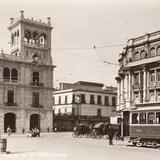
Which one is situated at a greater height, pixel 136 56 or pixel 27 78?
pixel 136 56

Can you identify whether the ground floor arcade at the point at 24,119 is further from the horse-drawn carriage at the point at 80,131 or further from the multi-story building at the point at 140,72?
the horse-drawn carriage at the point at 80,131

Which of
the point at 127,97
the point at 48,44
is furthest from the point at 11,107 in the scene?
the point at 127,97

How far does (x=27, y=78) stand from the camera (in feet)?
187

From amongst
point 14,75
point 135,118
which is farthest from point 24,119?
point 135,118

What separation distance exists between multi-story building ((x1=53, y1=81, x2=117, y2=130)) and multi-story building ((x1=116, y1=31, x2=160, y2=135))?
1963 cm

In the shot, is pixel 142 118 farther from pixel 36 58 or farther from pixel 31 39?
pixel 31 39

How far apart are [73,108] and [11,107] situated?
764 inches

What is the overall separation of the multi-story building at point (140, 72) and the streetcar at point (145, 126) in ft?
43.7

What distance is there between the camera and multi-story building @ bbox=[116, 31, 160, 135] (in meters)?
44.6

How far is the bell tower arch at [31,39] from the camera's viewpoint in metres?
56.4

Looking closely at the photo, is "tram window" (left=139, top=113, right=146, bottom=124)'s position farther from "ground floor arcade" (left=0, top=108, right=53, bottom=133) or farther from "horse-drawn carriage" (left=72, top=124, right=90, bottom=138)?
"ground floor arcade" (left=0, top=108, right=53, bottom=133)

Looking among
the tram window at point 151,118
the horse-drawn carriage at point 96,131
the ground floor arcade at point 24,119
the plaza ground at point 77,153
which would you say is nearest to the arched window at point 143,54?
the horse-drawn carriage at point 96,131

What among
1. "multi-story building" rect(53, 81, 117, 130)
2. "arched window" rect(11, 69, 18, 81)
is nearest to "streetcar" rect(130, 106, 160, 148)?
"arched window" rect(11, 69, 18, 81)

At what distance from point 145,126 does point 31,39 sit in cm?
3456
